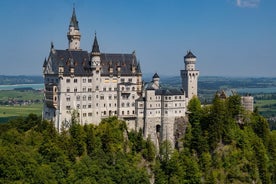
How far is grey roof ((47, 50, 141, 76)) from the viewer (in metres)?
88.9

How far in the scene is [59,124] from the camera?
86.7 metres

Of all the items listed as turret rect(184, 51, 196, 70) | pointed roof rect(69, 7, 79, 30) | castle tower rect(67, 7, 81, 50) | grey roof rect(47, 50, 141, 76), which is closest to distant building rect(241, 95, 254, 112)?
turret rect(184, 51, 196, 70)

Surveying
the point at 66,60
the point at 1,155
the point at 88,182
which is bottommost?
the point at 88,182

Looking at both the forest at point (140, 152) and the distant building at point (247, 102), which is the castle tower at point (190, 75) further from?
the distant building at point (247, 102)

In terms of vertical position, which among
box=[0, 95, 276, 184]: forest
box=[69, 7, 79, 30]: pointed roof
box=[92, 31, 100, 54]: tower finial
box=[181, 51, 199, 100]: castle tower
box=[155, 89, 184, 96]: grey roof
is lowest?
box=[0, 95, 276, 184]: forest

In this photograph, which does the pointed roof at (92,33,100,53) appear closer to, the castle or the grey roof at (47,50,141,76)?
the castle

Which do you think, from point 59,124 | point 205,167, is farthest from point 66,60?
point 205,167

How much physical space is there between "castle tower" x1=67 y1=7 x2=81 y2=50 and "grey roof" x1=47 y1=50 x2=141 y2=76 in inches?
188

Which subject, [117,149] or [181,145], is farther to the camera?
[181,145]

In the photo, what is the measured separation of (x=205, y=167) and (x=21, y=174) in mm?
36548

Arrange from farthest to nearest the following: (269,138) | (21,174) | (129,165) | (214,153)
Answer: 1. (269,138)
2. (214,153)
3. (129,165)
4. (21,174)

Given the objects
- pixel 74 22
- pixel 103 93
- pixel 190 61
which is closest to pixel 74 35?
pixel 74 22

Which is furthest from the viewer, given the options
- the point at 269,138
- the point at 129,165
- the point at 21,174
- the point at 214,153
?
the point at 269,138

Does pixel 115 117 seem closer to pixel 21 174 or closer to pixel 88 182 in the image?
pixel 88 182
